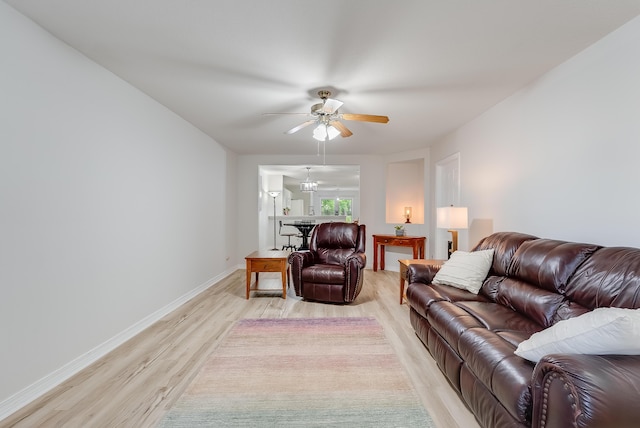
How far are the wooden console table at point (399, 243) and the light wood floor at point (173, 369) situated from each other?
1763mm

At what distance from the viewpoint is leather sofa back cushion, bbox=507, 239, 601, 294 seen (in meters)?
1.81

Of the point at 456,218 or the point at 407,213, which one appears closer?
the point at 456,218

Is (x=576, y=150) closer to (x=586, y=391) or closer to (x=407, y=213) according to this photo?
(x=586, y=391)

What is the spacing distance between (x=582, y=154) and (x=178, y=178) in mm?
4133

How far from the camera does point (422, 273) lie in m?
2.87

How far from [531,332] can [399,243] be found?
3.70 metres

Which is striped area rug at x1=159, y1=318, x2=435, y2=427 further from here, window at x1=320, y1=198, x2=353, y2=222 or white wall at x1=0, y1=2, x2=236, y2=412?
window at x1=320, y1=198, x2=353, y2=222

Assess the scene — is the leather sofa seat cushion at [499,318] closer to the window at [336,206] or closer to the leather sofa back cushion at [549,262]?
the leather sofa back cushion at [549,262]

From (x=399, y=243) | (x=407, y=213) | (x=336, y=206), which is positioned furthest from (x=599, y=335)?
(x=336, y=206)

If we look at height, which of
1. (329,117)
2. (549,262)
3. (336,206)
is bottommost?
(549,262)

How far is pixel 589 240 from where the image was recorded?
2135 mm

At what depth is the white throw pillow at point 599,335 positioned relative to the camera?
102 cm

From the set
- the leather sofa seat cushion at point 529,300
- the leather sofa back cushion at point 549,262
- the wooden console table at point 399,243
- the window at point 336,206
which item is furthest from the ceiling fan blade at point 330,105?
the window at point 336,206

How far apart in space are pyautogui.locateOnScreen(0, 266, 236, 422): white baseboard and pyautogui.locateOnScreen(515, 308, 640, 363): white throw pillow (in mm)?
2886
